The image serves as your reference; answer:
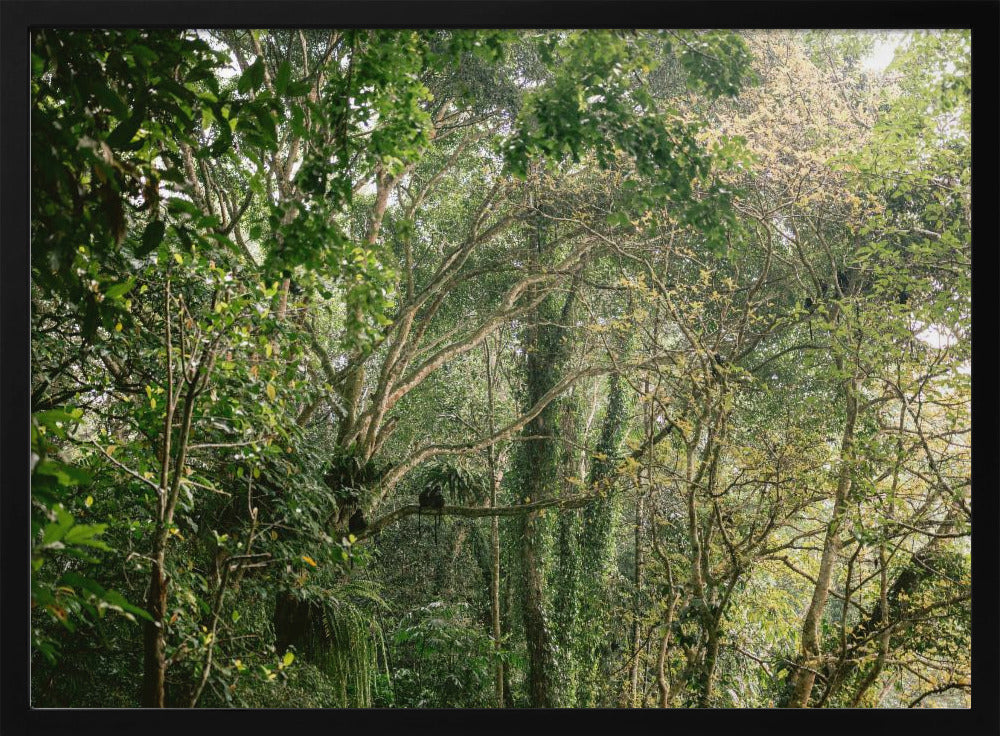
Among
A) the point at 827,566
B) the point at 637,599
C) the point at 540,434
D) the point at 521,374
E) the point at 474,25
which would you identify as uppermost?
the point at 474,25

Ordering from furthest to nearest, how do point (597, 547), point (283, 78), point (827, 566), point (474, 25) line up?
1. point (597, 547)
2. point (827, 566)
3. point (474, 25)
4. point (283, 78)

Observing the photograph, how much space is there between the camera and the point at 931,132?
1965 mm

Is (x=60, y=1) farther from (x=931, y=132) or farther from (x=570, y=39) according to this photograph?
(x=931, y=132)

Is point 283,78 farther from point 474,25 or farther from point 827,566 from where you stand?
point 827,566

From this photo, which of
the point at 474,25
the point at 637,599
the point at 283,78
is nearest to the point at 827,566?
the point at 637,599

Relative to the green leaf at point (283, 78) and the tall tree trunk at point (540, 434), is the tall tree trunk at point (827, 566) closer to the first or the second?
the tall tree trunk at point (540, 434)

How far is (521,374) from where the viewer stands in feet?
8.30

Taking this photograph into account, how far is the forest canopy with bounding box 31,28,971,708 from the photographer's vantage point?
1.75m

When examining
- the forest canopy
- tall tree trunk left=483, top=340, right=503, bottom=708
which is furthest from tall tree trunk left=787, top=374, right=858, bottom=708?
tall tree trunk left=483, top=340, right=503, bottom=708

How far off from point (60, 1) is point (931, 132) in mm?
2137

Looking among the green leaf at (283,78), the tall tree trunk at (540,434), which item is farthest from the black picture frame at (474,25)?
the tall tree trunk at (540,434)

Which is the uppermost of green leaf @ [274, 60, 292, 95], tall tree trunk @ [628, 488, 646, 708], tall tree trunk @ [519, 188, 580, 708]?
green leaf @ [274, 60, 292, 95]

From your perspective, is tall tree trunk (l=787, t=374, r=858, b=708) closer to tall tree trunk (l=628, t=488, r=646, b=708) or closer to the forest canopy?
the forest canopy
